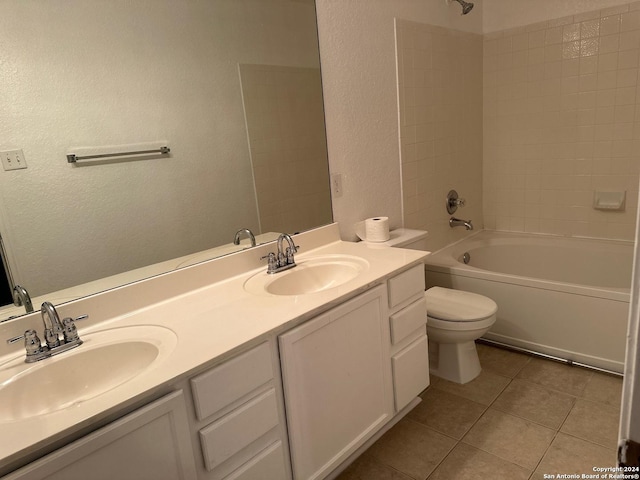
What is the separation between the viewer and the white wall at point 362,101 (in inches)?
84.4

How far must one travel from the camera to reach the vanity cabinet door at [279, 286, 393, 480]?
1.42 m

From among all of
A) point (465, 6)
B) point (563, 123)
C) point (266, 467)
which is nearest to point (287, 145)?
point (266, 467)

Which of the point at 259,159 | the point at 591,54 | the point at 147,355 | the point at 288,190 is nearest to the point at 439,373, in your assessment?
the point at 288,190

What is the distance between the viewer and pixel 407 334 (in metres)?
1.88

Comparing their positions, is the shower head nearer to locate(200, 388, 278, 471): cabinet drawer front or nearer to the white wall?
the white wall

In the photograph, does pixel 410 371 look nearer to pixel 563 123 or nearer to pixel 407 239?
pixel 407 239

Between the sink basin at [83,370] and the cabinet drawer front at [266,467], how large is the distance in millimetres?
403

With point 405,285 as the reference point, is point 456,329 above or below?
below

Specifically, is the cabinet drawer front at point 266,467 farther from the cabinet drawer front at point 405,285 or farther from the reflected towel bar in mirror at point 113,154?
the reflected towel bar in mirror at point 113,154

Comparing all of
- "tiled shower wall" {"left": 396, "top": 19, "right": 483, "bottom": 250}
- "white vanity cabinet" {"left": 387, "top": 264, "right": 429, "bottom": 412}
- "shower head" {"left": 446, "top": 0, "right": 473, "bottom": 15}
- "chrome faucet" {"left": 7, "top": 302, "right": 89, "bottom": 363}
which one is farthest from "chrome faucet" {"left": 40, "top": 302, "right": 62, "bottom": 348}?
"shower head" {"left": 446, "top": 0, "right": 473, "bottom": 15}

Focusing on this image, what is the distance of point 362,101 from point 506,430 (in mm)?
1693

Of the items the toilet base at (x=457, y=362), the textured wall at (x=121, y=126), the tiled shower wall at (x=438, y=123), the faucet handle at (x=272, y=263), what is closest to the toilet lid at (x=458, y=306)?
the toilet base at (x=457, y=362)

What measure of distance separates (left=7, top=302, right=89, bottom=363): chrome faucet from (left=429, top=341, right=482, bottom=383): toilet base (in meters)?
1.75

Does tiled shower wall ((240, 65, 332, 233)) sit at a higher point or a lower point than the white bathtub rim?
higher
